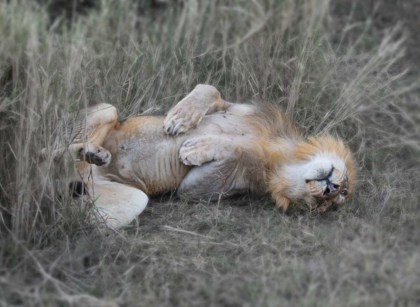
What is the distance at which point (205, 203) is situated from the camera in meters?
4.53

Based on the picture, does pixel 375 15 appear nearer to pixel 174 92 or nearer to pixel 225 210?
pixel 174 92

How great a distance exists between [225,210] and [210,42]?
1946mm

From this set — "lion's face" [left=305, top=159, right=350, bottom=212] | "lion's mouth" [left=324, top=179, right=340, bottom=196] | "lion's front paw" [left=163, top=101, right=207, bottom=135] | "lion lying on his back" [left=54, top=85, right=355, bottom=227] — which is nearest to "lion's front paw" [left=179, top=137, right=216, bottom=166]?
"lion lying on his back" [left=54, top=85, right=355, bottom=227]

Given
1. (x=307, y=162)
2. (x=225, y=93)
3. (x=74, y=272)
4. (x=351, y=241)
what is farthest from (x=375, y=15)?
(x=74, y=272)

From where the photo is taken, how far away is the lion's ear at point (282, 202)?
176 inches

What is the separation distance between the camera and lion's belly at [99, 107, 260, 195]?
15.0 ft

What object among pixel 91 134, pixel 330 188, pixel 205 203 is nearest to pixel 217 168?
pixel 205 203

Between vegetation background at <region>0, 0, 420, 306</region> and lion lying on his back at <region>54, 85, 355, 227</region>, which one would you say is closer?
vegetation background at <region>0, 0, 420, 306</region>

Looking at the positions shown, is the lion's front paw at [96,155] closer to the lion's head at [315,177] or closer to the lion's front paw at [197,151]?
the lion's front paw at [197,151]

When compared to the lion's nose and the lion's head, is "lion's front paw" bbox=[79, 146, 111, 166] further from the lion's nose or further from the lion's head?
the lion's nose

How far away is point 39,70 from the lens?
3.56m

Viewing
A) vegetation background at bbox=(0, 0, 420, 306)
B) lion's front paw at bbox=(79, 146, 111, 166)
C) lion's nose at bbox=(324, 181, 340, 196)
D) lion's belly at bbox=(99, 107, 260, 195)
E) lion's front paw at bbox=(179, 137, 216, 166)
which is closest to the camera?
vegetation background at bbox=(0, 0, 420, 306)

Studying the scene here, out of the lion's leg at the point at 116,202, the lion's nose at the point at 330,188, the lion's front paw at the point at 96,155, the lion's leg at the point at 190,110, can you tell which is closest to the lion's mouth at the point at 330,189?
the lion's nose at the point at 330,188

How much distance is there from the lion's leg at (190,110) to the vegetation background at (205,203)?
0.51 meters
